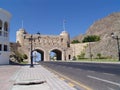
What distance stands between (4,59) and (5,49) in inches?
91.1

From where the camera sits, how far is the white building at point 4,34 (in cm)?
4438

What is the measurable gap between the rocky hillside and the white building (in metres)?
40.0

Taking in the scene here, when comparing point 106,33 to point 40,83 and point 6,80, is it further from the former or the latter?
point 40,83

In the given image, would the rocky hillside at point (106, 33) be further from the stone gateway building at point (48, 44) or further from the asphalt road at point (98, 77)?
the asphalt road at point (98, 77)

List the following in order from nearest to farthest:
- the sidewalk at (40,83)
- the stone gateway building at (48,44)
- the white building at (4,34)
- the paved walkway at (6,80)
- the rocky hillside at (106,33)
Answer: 1. the sidewalk at (40,83)
2. the paved walkway at (6,80)
3. the white building at (4,34)
4. the rocky hillside at (106,33)
5. the stone gateway building at (48,44)

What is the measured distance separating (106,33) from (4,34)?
94282 mm

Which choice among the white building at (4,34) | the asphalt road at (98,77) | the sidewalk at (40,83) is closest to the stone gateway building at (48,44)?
the white building at (4,34)

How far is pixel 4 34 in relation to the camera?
45.6 metres

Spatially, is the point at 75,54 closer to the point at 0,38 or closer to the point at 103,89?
the point at 0,38

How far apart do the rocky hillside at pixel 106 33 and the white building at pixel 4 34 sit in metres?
40.0

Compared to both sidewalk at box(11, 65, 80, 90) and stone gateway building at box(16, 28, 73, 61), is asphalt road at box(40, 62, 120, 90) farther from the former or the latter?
stone gateway building at box(16, 28, 73, 61)

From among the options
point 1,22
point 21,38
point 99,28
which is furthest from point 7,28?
→ point 99,28

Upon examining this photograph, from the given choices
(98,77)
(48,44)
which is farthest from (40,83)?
(48,44)

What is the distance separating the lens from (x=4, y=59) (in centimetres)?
4556
